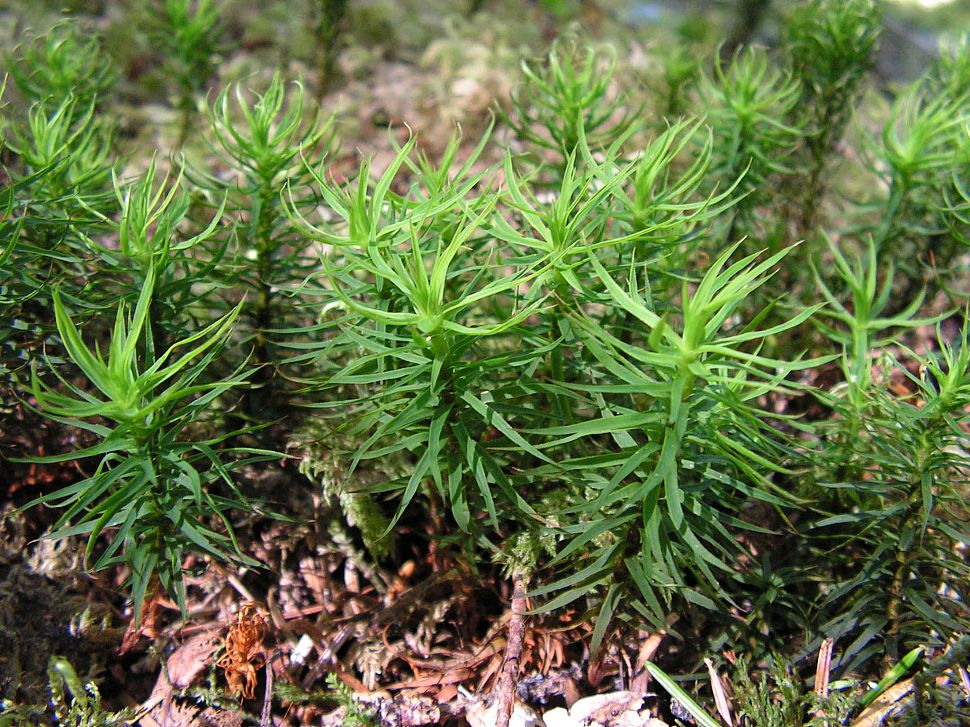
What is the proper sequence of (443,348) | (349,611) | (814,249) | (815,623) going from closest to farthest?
(443,348) < (815,623) < (349,611) < (814,249)

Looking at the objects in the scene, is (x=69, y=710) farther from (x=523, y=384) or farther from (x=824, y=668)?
(x=824, y=668)

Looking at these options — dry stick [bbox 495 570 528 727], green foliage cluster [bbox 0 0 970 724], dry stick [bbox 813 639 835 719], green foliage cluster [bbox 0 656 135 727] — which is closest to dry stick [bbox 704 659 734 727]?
green foliage cluster [bbox 0 0 970 724]

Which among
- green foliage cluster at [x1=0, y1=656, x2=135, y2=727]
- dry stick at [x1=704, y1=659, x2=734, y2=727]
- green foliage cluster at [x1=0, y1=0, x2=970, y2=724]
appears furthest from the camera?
dry stick at [x1=704, y1=659, x2=734, y2=727]

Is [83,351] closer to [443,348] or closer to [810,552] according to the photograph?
[443,348]

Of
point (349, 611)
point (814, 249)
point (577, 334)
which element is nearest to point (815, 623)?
point (577, 334)

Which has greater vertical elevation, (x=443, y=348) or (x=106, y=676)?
(x=443, y=348)

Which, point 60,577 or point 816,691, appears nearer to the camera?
point 816,691

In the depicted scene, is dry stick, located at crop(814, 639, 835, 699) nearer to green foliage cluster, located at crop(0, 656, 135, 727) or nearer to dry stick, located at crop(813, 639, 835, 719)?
dry stick, located at crop(813, 639, 835, 719)
